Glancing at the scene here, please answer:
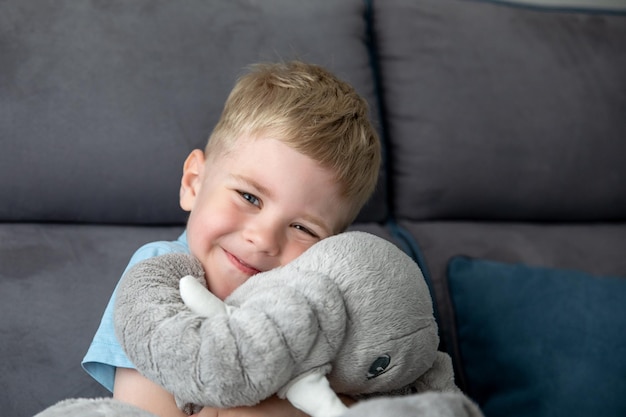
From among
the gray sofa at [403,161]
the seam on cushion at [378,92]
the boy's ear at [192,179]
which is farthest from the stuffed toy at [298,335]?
the seam on cushion at [378,92]

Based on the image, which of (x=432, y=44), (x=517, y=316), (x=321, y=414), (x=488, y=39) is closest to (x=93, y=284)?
(x=321, y=414)

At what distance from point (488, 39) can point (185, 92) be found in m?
0.72

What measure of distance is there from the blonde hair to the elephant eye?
32cm

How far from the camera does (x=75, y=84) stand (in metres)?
1.36

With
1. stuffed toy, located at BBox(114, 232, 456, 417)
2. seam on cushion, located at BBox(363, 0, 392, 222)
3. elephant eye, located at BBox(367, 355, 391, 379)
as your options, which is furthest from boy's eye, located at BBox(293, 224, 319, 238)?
seam on cushion, located at BBox(363, 0, 392, 222)

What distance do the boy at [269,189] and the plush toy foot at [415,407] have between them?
1.22 ft

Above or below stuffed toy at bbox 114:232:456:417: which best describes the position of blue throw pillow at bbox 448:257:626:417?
below

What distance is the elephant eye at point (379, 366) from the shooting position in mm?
857

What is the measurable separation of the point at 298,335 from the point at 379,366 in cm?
14

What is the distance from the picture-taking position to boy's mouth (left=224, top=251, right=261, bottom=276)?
1038mm

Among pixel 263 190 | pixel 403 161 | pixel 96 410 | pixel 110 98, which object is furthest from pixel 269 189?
pixel 403 161

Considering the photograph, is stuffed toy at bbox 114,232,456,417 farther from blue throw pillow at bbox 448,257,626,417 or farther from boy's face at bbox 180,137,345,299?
blue throw pillow at bbox 448,257,626,417

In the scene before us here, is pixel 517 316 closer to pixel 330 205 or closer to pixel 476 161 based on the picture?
pixel 476 161

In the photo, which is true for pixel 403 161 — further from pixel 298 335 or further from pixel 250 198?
pixel 298 335
